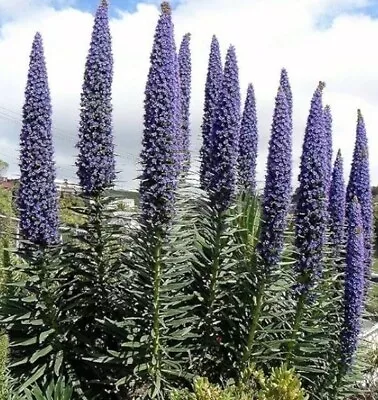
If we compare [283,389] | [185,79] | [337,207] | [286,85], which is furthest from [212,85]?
[283,389]

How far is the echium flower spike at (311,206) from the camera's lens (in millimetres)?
5359

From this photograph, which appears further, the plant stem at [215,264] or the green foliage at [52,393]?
the plant stem at [215,264]

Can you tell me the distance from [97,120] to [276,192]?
1563mm

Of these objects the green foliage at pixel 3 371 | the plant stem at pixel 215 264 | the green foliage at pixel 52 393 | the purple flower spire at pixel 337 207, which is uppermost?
the purple flower spire at pixel 337 207

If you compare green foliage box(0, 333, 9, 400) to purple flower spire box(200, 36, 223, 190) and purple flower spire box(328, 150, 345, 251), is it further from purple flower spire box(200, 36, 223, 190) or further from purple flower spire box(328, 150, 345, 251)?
purple flower spire box(328, 150, 345, 251)

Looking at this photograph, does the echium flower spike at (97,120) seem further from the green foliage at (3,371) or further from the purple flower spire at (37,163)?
the green foliage at (3,371)

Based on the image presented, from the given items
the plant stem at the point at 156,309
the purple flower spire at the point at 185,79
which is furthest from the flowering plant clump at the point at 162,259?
the purple flower spire at the point at 185,79

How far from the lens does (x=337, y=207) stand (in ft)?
20.6

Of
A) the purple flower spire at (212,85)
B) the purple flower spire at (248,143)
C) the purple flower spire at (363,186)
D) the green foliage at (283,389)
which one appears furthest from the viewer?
the purple flower spire at (363,186)

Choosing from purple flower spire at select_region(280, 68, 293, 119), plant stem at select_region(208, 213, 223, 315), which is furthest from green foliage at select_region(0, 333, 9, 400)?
purple flower spire at select_region(280, 68, 293, 119)

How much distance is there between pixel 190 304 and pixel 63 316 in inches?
Result: 41.8

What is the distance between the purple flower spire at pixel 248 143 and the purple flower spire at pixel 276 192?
1.25 meters

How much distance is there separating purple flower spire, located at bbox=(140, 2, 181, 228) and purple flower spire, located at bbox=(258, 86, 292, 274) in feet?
2.58

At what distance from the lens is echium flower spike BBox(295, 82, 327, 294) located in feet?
17.6
